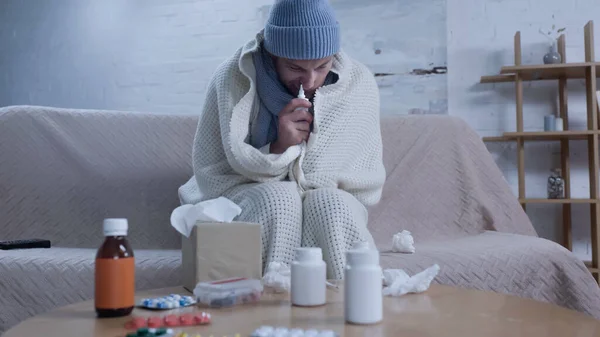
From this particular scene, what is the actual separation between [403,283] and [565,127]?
7.15 feet

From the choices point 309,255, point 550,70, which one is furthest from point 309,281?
point 550,70

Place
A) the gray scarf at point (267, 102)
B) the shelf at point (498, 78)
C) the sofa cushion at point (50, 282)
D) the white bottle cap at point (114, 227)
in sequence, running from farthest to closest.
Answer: the shelf at point (498, 78) → the gray scarf at point (267, 102) → the sofa cushion at point (50, 282) → the white bottle cap at point (114, 227)

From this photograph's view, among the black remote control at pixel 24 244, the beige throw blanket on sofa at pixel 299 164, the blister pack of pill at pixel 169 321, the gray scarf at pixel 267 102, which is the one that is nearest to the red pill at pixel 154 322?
the blister pack of pill at pixel 169 321

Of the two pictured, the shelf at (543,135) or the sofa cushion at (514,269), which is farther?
the shelf at (543,135)

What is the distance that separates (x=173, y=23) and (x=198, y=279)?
8.02 ft

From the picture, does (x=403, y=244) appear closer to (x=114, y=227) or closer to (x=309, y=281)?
(x=309, y=281)

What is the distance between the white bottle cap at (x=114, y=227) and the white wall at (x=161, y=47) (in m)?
2.29

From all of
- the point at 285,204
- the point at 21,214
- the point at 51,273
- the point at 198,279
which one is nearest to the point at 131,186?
the point at 21,214

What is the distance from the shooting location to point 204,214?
88 centimetres

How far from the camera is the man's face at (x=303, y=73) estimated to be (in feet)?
4.60

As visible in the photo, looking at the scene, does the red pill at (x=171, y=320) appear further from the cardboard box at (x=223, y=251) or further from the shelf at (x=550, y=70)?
the shelf at (x=550, y=70)

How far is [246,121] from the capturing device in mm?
1395

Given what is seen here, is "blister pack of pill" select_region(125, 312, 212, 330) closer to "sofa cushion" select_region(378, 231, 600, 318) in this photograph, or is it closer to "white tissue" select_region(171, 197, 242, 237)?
"white tissue" select_region(171, 197, 242, 237)

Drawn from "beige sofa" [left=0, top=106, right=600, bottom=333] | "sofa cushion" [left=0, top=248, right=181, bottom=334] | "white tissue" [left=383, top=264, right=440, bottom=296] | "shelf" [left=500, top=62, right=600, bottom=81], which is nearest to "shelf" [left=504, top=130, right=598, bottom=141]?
"shelf" [left=500, top=62, right=600, bottom=81]
